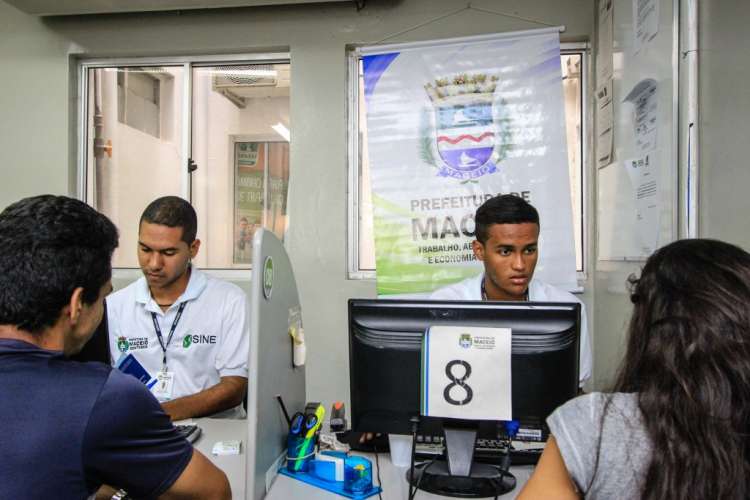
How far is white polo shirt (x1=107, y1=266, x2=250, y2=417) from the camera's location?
2080mm

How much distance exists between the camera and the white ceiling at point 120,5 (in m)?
2.81

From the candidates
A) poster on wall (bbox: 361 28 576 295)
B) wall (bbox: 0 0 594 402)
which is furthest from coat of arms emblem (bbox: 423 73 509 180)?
wall (bbox: 0 0 594 402)

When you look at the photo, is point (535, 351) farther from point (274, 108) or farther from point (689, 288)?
point (274, 108)

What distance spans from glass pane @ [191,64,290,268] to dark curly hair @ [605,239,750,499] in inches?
101

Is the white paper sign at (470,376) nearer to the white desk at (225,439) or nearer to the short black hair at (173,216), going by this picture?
the white desk at (225,439)

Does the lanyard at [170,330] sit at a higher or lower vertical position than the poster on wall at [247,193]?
lower

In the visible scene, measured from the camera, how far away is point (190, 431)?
161 centimetres

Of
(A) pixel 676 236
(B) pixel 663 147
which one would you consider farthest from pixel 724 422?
(B) pixel 663 147

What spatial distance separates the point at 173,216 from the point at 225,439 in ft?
2.99

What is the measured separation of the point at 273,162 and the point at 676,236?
2.19 meters

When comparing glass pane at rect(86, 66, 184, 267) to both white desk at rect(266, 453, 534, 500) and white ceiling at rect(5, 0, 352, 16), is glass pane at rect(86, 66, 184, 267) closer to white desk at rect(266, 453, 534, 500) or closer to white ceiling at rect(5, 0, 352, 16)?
white ceiling at rect(5, 0, 352, 16)

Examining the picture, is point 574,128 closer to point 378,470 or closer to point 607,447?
point 378,470

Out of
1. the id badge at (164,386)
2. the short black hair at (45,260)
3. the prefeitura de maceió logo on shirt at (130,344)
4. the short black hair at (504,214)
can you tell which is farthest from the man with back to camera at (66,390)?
the short black hair at (504,214)

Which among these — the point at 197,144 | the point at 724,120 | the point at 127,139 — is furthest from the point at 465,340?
the point at 127,139
